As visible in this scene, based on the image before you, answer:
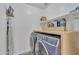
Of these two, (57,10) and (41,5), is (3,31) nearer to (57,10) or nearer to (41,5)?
(41,5)

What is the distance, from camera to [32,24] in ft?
3.29

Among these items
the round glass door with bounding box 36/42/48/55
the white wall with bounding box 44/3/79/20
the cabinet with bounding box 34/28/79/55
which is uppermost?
the white wall with bounding box 44/3/79/20

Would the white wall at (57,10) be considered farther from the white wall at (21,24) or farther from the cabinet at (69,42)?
the cabinet at (69,42)

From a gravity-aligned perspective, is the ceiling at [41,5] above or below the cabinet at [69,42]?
above

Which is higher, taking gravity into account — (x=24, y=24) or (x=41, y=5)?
(x=41, y=5)

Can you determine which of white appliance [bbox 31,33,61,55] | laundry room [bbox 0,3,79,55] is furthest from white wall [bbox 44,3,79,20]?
white appliance [bbox 31,33,61,55]

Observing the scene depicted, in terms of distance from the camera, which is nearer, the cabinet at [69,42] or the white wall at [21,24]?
the cabinet at [69,42]

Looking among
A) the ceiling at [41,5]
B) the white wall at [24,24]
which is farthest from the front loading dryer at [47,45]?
the ceiling at [41,5]

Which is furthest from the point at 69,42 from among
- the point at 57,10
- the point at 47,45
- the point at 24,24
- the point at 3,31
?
the point at 3,31

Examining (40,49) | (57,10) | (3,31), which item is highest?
(57,10)

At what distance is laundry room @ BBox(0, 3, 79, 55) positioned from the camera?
949 mm

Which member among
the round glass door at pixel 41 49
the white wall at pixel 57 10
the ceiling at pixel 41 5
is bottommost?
the round glass door at pixel 41 49

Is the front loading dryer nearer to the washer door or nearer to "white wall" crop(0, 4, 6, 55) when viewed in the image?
the washer door

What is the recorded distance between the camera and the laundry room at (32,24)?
0.95m
